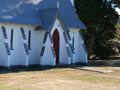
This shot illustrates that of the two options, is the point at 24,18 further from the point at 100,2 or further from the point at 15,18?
the point at 100,2

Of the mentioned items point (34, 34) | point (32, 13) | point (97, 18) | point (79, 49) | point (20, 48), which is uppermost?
point (97, 18)

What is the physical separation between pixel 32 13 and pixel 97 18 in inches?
432

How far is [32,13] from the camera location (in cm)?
2691

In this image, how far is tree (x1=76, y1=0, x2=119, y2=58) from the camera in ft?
115

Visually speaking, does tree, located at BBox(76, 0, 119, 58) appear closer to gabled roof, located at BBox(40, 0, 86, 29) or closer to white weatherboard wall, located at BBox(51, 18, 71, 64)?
gabled roof, located at BBox(40, 0, 86, 29)

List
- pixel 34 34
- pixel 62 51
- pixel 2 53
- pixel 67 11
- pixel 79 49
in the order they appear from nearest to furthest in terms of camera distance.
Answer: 1. pixel 2 53
2. pixel 34 34
3. pixel 62 51
4. pixel 67 11
5. pixel 79 49

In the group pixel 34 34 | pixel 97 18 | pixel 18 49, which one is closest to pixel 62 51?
pixel 34 34

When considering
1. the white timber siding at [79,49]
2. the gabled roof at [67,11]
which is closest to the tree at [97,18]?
the gabled roof at [67,11]

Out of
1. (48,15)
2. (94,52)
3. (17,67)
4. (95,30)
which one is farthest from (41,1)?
(94,52)

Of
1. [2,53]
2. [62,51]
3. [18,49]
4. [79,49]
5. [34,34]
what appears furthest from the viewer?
[79,49]

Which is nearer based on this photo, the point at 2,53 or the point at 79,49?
the point at 2,53

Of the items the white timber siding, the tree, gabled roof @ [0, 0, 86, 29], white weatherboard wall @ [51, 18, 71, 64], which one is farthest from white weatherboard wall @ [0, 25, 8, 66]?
the tree

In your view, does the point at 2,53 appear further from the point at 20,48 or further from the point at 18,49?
the point at 20,48

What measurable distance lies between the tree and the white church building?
15.2 ft
